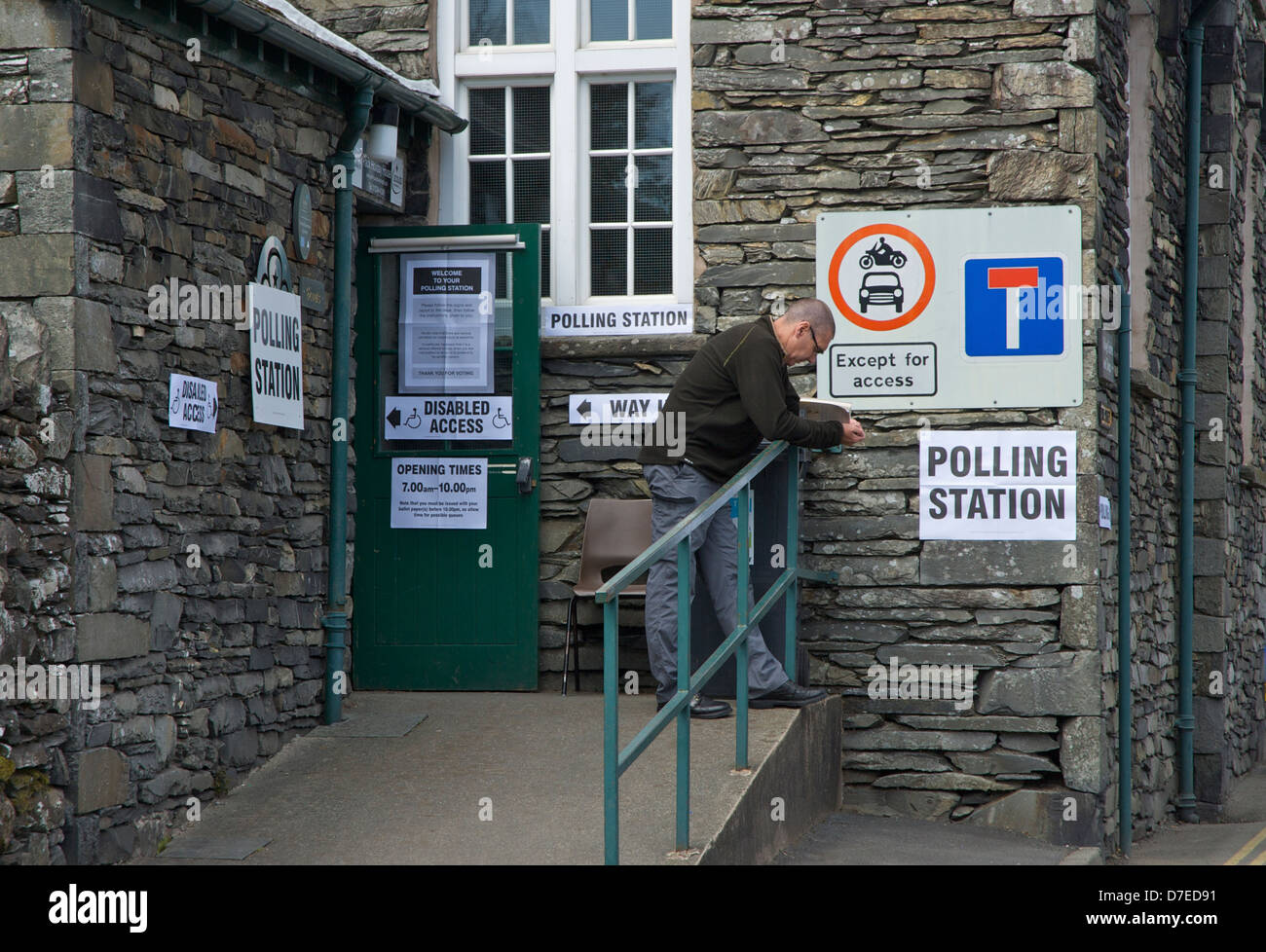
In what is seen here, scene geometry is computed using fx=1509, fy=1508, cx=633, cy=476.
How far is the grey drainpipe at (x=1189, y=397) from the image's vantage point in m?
9.43

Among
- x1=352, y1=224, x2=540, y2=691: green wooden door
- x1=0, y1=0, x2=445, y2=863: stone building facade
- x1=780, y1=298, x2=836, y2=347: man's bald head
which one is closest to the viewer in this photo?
x1=0, y1=0, x2=445, y2=863: stone building facade

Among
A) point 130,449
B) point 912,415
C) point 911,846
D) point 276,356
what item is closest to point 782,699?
point 911,846

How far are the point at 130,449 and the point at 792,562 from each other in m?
2.65

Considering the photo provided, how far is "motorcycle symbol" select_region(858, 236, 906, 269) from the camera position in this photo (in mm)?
7051

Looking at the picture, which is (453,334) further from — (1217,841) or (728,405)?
(1217,841)

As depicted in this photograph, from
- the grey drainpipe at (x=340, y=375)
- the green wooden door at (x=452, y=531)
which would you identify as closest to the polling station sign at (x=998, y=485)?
the green wooden door at (x=452, y=531)

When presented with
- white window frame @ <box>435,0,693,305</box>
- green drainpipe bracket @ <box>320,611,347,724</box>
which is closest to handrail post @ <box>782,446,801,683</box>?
white window frame @ <box>435,0,693,305</box>

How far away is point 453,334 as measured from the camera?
7348mm

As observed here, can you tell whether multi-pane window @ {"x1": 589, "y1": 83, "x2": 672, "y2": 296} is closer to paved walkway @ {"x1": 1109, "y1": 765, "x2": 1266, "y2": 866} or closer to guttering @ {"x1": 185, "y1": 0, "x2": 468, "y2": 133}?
guttering @ {"x1": 185, "y1": 0, "x2": 468, "y2": 133}

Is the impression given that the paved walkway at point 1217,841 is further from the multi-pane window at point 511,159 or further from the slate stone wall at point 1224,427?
the multi-pane window at point 511,159

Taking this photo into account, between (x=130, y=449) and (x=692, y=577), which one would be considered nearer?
(x=130, y=449)

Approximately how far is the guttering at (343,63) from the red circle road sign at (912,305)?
201 centimetres

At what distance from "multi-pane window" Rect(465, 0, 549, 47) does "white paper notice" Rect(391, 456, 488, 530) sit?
2186 millimetres

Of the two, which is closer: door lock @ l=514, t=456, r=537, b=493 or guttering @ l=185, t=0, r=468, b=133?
guttering @ l=185, t=0, r=468, b=133
